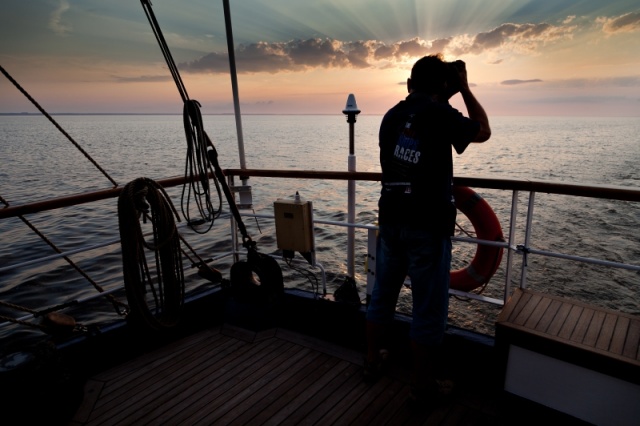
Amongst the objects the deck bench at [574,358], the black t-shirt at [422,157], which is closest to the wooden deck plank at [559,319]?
the deck bench at [574,358]

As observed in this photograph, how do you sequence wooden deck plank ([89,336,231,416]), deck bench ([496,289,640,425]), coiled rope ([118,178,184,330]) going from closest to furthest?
deck bench ([496,289,640,425])
coiled rope ([118,178,184,330])
wooden deck plank ([89,336,231,416])

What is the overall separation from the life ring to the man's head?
0.88m

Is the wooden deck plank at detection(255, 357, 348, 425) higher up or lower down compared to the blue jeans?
lower down

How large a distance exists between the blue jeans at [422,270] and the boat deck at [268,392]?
0.48 metres

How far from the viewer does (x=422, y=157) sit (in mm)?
1723

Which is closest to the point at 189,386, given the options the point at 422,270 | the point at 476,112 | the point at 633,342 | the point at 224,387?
the point at 224,387

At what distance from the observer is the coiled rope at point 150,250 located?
6.49ft

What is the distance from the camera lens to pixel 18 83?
2320 mm

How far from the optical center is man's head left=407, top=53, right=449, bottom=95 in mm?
1746

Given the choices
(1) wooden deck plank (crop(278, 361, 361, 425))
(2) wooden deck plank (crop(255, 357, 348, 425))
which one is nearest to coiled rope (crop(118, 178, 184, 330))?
(2) wooden deck plank (crop(255, 357, 348, 425))

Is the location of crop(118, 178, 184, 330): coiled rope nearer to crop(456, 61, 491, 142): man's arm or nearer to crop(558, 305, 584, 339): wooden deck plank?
crop(456, 61, 491, 142): man's arm

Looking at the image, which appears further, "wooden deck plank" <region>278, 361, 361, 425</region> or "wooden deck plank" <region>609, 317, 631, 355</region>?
"wooden deck plank" <region>278, 361, 361, 425</region>

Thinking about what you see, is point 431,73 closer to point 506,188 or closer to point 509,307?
point 506,188

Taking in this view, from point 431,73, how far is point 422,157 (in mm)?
397
